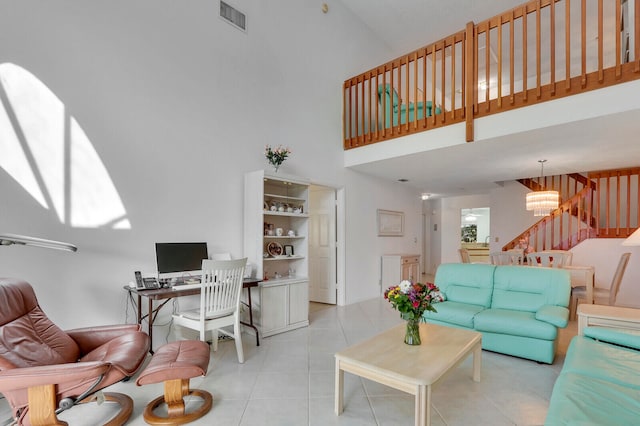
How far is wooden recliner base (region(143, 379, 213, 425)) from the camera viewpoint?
2.03 meters

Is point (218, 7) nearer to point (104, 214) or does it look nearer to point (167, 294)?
point (104, 214)

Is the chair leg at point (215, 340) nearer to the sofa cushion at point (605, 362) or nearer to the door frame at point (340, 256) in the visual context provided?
the door frame at point (340, 256)

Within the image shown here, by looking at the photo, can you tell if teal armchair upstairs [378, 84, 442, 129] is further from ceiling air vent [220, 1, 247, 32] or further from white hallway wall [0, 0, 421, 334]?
ceiling air vent [220, 1, 247, 32]

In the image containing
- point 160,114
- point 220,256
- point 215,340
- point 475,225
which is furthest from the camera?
point 475,225

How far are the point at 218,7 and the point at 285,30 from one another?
1094mm

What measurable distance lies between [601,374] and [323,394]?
1743 mm

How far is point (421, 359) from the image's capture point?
2.09 meters

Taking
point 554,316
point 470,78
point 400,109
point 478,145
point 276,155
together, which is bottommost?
point 554,316

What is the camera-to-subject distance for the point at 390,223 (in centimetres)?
662

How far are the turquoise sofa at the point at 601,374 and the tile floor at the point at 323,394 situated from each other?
468mm

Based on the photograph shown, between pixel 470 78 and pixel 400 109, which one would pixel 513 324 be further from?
pixel 400 109

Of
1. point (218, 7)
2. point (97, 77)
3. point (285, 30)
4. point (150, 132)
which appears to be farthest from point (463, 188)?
point (97, 77)

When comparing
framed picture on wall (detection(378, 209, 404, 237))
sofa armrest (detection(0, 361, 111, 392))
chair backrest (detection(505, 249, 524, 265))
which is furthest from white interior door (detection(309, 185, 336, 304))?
sofa armrest (detection(0, 361, 111, 392))

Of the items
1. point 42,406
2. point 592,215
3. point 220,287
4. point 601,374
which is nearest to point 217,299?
point 220,287
